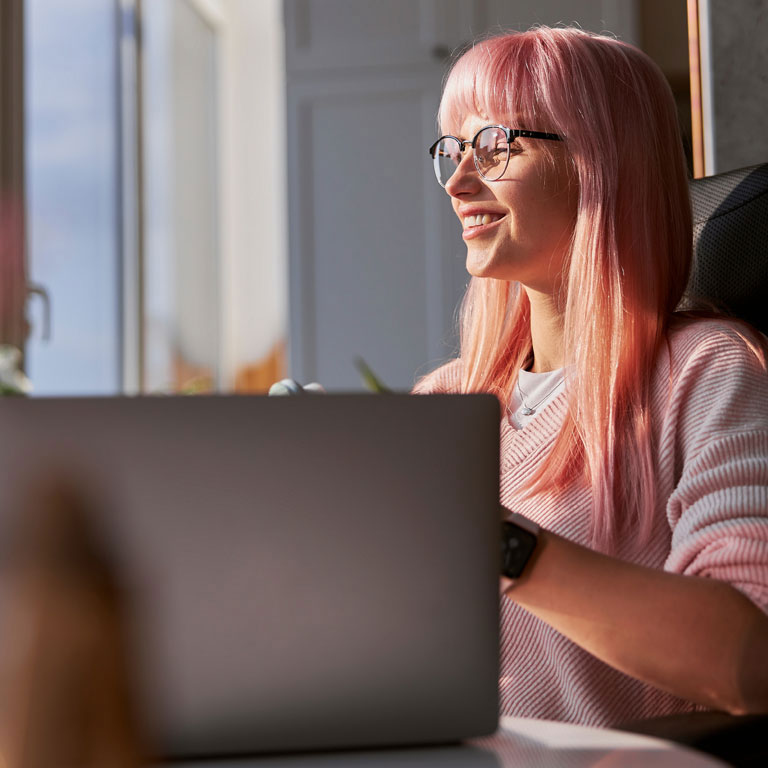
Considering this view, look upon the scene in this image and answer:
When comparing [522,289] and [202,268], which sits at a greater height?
[202,268]

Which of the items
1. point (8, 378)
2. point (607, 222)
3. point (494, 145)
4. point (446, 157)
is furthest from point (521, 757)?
point (8, 378)

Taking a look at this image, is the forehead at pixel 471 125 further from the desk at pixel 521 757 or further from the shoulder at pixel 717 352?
the desk at pixel 521 757

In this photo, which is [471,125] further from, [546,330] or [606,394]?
[606,394]

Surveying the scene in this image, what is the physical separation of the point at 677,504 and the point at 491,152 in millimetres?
505

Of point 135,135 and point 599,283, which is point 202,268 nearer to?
point 135,135

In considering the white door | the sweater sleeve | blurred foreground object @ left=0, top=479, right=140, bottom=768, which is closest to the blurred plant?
the white door

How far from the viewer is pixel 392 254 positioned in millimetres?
3256

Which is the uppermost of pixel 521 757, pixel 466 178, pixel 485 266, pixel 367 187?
pixel 367 187

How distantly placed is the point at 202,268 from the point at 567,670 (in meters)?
4.20

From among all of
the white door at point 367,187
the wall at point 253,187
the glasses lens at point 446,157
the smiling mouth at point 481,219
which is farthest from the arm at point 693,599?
the wall at point 253,187

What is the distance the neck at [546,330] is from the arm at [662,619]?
0.52 metres

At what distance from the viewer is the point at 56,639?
0.57 meters

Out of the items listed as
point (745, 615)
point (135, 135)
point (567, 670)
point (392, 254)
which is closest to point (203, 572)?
point (745, 615)

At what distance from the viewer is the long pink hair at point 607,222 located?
1.08m
